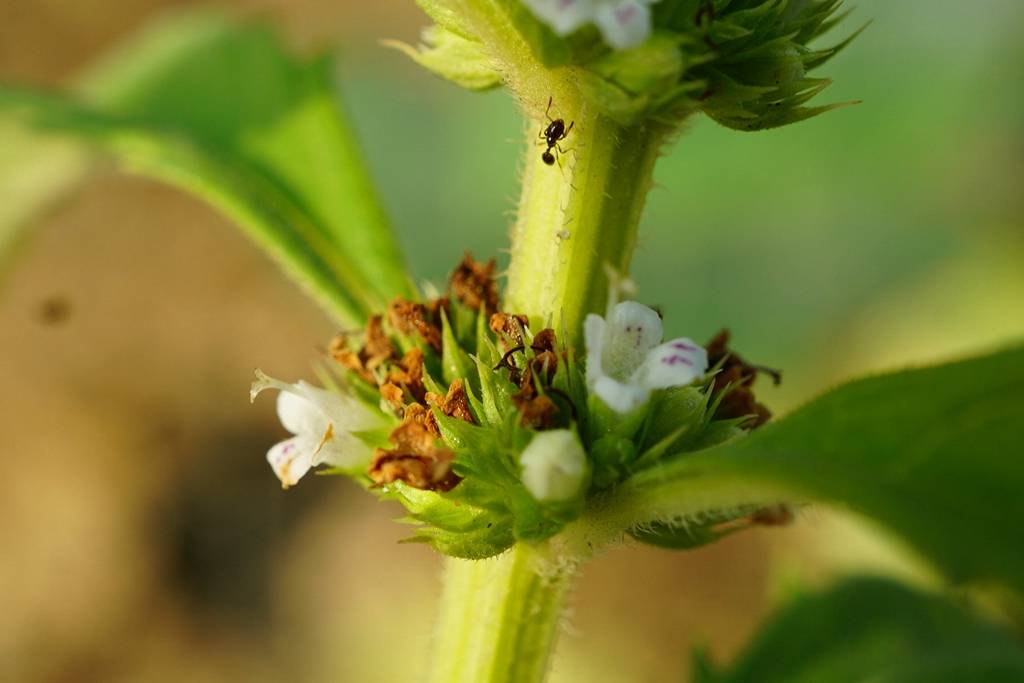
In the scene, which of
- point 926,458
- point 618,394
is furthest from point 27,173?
point 926,458

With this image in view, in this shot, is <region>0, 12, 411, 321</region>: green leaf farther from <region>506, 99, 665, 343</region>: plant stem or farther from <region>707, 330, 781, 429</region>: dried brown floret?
<region>707, 330, 781, 429</region>: dried brown floret

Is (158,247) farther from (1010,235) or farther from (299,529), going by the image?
(1010,235)

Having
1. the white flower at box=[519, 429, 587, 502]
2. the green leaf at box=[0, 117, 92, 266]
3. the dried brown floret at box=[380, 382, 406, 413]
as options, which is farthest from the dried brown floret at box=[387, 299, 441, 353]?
the green leaf at box=[0, 117, 92, 266]

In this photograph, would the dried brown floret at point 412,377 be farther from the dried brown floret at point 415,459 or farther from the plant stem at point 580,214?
the plant stem at point 580,214

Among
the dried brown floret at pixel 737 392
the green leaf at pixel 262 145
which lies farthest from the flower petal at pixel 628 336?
the green leaf at pixel 262 145

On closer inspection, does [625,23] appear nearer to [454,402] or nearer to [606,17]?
[606,17]
